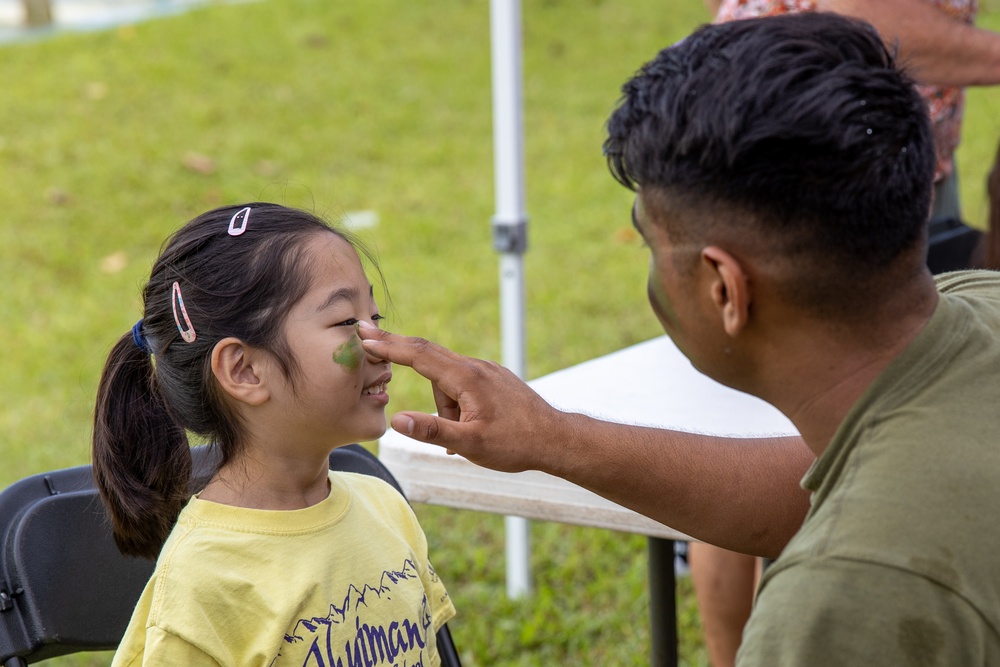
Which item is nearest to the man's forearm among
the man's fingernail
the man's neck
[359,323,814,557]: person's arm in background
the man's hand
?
[359,323,814,557]: person's arm in background

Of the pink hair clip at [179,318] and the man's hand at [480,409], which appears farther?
the pink hair clip at [179,318]

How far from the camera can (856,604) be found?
3.62ft

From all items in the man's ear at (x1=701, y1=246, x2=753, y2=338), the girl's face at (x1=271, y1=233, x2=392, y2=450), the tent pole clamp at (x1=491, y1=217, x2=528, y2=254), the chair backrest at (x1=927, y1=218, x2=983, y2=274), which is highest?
the man's ear at (x1=701, y1=246, x2=753, y2=338)

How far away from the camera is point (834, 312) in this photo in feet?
4.13

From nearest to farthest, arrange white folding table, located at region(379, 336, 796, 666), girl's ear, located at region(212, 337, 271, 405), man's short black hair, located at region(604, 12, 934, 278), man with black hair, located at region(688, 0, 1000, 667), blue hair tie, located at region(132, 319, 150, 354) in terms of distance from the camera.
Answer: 1. man's short black hair, located at region(604, 12, 934, 278)
2. girl's ear, located at region(212, 337, 271, 405)
3. blue hair tie, located at region(132, 319, 150, 354)
4. white folding table, located at region(379, 336, 796, 666)
5. man with black hair, located at region(688, 0, 1000, 667)

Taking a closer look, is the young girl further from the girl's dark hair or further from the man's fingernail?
the man's fingernail

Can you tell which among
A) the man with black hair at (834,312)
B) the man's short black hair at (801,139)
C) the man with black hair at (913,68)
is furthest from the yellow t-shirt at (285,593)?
the man with black hair at (913,68)

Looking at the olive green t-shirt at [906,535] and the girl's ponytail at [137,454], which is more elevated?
the olive green t-shirt at [906,535]

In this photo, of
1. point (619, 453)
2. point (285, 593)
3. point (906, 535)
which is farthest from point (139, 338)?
point (906, 535)

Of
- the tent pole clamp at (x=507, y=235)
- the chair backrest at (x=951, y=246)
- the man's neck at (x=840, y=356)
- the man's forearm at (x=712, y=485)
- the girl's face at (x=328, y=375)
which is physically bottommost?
the tent pole clamp at (x=507, y=235)

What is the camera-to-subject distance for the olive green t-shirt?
3.60ft

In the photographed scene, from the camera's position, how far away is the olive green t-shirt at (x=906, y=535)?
1099mm

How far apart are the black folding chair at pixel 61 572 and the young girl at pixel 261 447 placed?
0.07 metres

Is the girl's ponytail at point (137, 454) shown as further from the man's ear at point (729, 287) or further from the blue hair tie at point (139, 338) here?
the man's ear at point (729, 287)
